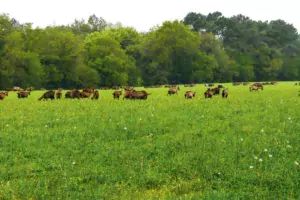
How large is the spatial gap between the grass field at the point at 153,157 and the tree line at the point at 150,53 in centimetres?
6596

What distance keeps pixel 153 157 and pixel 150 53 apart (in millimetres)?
86227

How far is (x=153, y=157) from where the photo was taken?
9688mm

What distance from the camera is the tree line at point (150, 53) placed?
7781 centimetres

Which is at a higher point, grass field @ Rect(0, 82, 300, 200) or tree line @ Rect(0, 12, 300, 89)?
tree line @ Rect(0, 12, 300, 89)

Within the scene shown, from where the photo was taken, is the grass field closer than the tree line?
Yes

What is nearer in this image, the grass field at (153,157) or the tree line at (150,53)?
the grass field at (153,157)

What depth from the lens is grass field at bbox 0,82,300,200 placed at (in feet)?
25.1

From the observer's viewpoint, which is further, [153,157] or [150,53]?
[150,53]

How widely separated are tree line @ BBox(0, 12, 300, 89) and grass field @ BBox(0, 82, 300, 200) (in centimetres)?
6596

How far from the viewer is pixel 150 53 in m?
94.6

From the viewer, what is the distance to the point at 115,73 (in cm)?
8375

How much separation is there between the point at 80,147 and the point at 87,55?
78.2m

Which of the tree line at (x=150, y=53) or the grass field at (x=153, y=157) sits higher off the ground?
the tree line at (x=150, y=53)

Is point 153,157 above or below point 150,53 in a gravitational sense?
below
